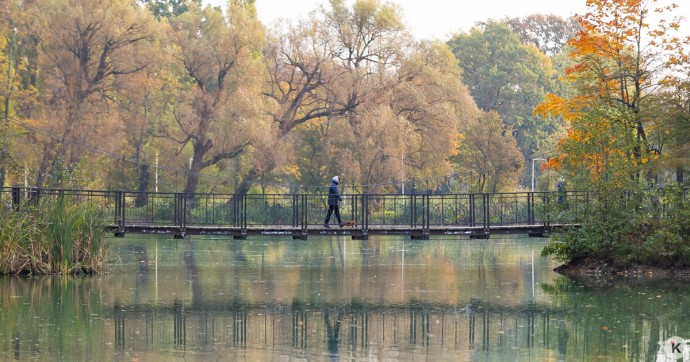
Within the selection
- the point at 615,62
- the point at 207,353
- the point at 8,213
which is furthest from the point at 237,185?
the point at 207,353

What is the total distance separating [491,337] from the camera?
19234mm

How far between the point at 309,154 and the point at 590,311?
3575 centimetres

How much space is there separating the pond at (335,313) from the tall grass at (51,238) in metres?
0.50

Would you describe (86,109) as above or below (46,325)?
above

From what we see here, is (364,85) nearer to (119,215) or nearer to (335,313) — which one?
(119,215)

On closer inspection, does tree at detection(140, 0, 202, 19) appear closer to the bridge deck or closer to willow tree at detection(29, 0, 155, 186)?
willow tree at detection(29, 0, 155, 186)

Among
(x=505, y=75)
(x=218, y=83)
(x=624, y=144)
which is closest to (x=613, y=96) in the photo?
(x=624, y=144)

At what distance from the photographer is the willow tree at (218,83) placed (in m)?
52.2

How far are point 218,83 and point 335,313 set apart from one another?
32689 mm

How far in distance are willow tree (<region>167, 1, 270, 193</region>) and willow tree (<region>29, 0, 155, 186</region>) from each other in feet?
9.84

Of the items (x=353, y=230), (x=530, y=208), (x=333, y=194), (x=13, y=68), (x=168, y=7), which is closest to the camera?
(x=353, y=230)

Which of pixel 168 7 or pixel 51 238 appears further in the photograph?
pixel 168 7

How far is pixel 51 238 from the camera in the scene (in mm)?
28328

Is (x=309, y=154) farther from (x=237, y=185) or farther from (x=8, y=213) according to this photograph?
(x=8, y=213)
